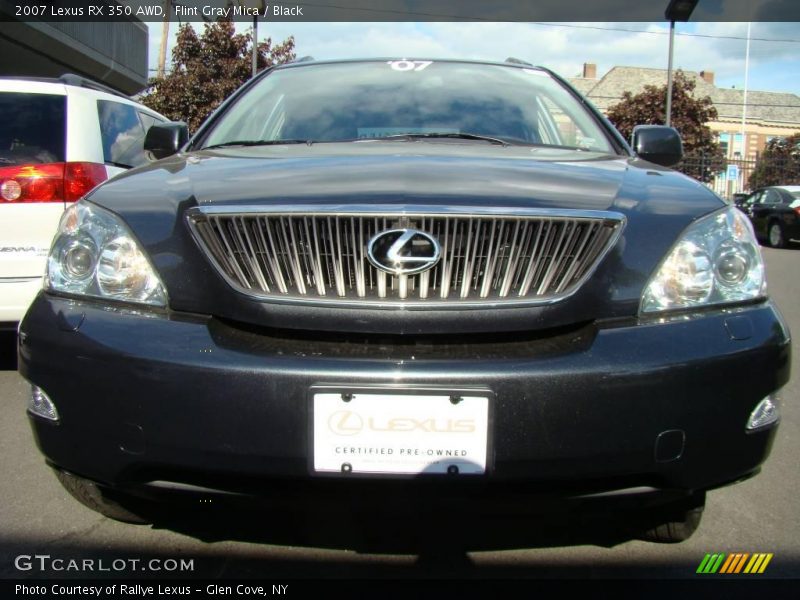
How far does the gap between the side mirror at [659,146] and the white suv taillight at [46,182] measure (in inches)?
110

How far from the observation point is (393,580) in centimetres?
212

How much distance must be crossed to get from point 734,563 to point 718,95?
225 feet

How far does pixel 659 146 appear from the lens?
3.08m

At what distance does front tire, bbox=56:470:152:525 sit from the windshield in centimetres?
139

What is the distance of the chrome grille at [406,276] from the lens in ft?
5.89

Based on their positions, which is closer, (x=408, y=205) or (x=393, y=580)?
(x=408, y=205)

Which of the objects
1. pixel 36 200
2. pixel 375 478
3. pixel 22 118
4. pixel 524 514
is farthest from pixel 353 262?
pixel 22 118

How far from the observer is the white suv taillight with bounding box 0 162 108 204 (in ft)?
13.3

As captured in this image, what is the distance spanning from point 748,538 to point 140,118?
15.9ft

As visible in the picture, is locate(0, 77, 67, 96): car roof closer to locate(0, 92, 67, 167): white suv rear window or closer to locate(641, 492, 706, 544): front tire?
locate(0, 92, 67, 167): white suv rear window

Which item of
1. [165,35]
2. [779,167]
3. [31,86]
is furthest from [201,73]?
[779,167]

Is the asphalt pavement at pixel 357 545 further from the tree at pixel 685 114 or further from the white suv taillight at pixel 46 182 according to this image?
the tree at pixel 685 114

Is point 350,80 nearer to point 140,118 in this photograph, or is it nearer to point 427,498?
point 427,498

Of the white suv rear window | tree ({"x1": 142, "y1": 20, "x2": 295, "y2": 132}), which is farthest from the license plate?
tree ({"x1": 142, "y1": 20, "x2": 295, "y2": 132})
